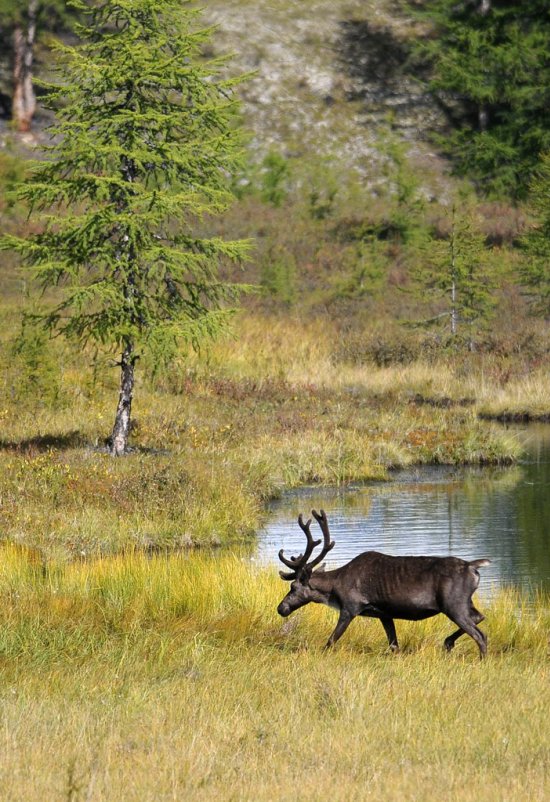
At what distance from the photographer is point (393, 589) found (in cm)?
1096

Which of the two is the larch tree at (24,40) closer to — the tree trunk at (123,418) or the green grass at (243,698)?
the tree trunk at (123,418)

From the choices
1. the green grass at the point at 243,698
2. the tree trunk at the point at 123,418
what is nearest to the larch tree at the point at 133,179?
the tree trunk at the point at 123,418

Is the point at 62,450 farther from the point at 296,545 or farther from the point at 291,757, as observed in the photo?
the point at 291,757

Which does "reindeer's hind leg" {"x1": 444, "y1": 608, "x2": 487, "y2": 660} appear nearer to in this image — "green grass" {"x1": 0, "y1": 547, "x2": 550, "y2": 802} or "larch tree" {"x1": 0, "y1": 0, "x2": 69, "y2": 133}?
"green grass" {"x1": 0, "y1": 547, "x2": 550, "y2": 802}

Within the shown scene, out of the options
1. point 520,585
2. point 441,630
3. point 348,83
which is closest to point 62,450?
point 520,585

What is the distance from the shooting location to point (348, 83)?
79688 millimetres

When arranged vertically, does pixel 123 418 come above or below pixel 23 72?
above

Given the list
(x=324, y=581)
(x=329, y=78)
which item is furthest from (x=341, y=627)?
(x=329, y=78)

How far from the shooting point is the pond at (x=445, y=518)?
19391 mm

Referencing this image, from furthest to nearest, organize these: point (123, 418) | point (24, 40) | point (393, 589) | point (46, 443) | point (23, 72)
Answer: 1. point (23, 72)
2. point (24, 40)
3. point (46, 443)
4. point (123, 418)
5. point (393, 589)

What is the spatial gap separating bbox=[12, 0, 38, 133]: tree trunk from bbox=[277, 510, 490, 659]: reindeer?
210ft

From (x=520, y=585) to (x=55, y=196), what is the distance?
36.4ft

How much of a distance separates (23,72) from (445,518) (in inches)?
2244

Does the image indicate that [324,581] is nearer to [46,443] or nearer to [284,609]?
[284,609]
